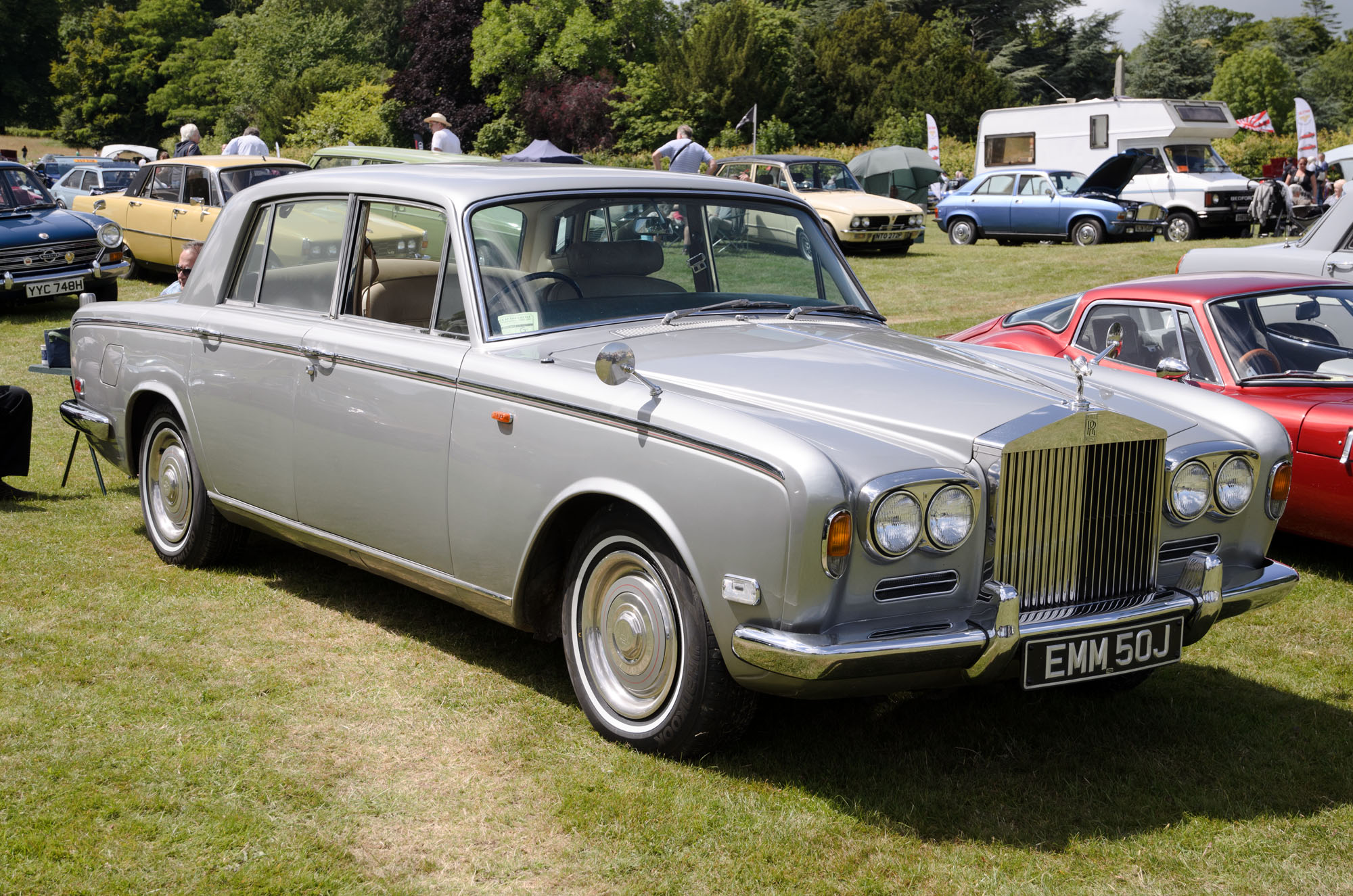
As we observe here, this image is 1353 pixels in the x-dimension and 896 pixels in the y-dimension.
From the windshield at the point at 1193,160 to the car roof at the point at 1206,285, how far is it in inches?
762

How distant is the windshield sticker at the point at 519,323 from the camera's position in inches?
172

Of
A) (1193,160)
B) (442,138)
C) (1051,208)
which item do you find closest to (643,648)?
(442,138)

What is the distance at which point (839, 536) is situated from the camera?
3.28m

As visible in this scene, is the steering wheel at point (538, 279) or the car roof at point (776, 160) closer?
the steering wheel at point (538, 279)

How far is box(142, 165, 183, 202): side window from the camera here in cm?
1574

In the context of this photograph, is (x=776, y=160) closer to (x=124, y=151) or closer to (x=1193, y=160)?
(x=1193, y=160)

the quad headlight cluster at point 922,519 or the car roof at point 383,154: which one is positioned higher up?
the car roof at point 383,154

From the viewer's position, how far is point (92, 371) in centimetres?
621

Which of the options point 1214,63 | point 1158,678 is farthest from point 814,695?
point 1214,63

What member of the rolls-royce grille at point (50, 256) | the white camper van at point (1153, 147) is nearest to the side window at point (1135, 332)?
the rolls-royce grille at point (50, 256)

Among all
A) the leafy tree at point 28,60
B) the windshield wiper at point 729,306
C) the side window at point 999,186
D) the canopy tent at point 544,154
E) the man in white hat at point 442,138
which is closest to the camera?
the windshield wiper at point 729,306

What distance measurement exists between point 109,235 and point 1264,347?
11.7 m

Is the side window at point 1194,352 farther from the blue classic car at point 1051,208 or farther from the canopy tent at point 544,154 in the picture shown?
the blue classic car at point 1051,208

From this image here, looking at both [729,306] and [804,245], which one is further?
[804,245]
